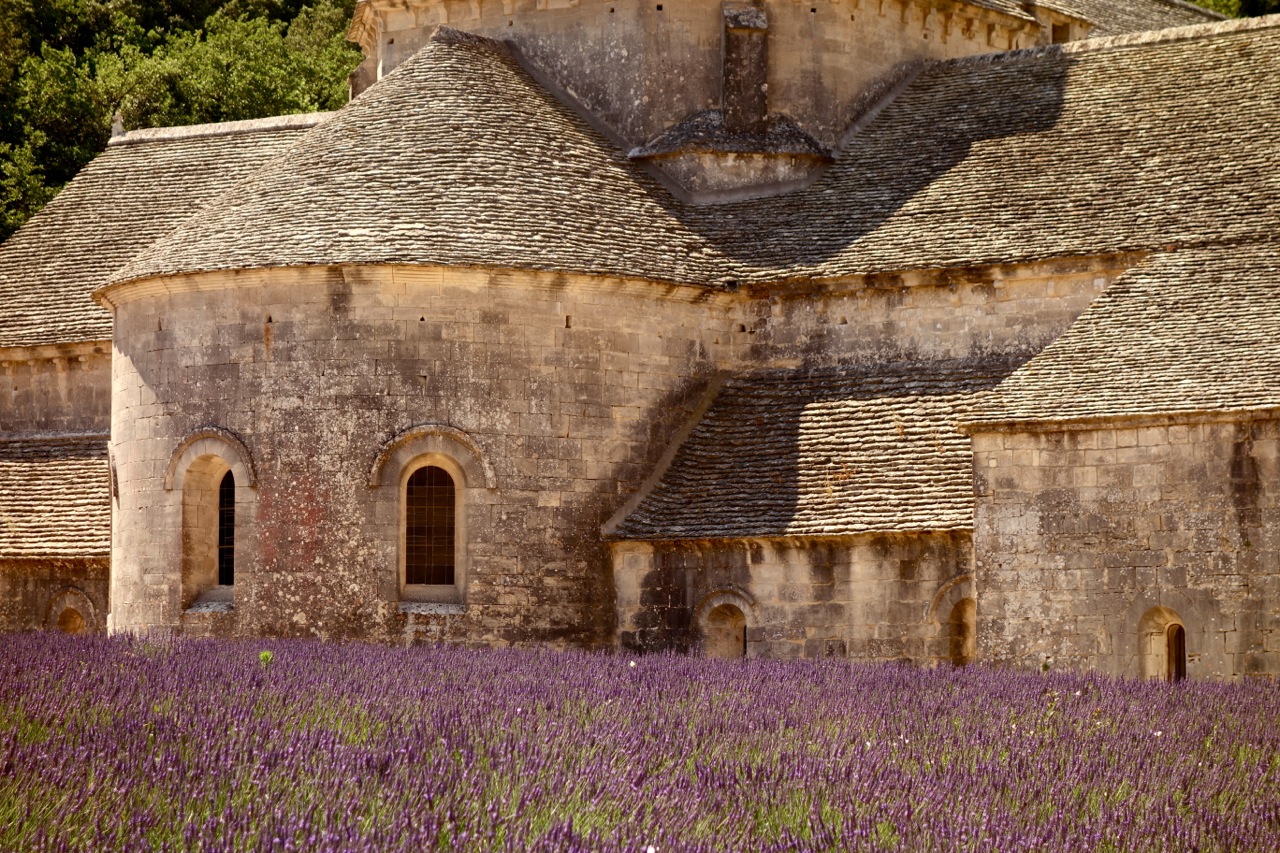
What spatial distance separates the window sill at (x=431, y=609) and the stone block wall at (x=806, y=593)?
2.17m

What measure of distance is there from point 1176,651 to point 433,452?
954 centimetres

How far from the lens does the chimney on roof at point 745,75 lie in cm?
3014

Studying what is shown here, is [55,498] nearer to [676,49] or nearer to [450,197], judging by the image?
[450,197]

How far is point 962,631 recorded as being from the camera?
24.6 meters

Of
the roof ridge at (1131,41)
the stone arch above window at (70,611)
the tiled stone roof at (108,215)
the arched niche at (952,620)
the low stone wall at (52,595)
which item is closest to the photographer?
the arched niche at (952,620)

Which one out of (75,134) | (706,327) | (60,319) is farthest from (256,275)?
(75,134)

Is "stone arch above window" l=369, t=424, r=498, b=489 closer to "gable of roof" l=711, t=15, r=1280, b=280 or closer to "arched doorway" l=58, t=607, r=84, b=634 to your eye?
"gable of roof" l=711, t=15, r=1280, b=280

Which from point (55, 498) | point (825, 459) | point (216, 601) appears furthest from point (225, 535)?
point (825, 459)

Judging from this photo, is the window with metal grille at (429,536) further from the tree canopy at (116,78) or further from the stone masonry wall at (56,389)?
the tree canopy at (116,78)

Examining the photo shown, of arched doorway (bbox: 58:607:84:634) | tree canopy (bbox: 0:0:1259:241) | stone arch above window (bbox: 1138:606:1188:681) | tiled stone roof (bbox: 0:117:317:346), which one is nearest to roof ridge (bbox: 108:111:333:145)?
tiled stone roof (bbox: 0:117:317:346)

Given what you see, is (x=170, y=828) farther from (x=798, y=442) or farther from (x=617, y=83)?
(x=617, y=83)

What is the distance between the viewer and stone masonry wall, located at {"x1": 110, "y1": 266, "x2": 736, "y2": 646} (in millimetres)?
25312

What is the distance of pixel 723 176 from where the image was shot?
1177 inches

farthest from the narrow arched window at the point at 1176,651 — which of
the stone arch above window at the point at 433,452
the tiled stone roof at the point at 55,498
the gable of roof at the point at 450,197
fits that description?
the tiled stone roof at the point at 55,498
